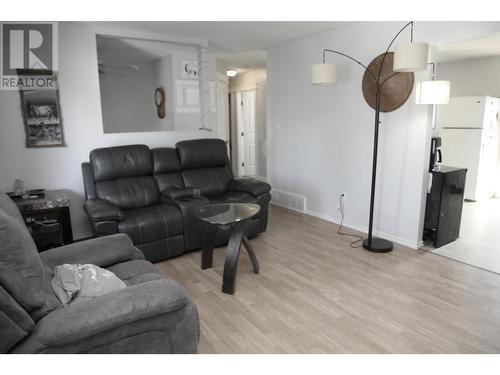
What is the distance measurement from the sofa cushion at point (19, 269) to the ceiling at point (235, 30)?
303 centimetres

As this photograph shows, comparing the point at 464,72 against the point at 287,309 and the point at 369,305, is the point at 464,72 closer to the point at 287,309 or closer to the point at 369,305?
the point at 369,305

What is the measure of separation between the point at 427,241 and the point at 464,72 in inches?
142

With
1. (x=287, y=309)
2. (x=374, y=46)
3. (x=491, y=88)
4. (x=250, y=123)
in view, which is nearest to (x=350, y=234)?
(x=287, y=309)

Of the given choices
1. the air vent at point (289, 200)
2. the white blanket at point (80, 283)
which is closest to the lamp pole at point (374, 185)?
the air vent at point (289, 200)

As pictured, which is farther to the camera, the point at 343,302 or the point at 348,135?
the point at 348,135

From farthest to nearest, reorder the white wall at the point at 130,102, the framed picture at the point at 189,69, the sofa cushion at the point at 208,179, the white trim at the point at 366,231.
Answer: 1. the white wall at the point at 130,102
2. the framed picture at the point at 189,69
3. the sofa cushion at the point at 208,179
4. the white trim at the point at 366,231

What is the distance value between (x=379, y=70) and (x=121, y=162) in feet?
9.12

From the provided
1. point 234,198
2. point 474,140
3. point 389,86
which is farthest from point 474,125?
point 234,198

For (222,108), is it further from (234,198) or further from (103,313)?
(103,313)

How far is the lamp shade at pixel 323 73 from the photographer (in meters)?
3.44

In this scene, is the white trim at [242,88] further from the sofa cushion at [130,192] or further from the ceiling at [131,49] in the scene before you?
the sofa cushion at [130,192]

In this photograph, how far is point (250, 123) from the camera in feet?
24.4

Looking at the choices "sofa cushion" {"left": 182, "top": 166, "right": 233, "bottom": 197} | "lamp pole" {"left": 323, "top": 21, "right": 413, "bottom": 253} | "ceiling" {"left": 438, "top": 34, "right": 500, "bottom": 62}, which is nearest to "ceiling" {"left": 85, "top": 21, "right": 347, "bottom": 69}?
"lamp pole" {"left": 323, "top": 21, "right": 413, "bottom": 253}

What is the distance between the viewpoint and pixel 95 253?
6.86 feet
